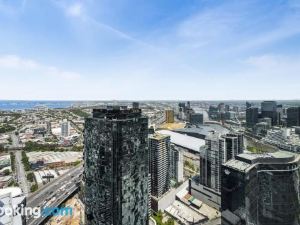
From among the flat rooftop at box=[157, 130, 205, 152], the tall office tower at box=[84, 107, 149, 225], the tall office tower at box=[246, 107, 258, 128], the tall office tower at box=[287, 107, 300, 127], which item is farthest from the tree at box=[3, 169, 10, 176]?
the tall office tower at box=[287, 107, 300, 127]

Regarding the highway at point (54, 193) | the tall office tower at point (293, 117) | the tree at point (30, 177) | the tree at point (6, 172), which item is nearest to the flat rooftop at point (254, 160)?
the highway at point (54, 193)

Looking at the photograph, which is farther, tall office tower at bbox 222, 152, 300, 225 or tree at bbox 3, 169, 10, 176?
tree at bbox 3, 169, 10, 176

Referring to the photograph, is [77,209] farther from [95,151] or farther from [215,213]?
[95,151]

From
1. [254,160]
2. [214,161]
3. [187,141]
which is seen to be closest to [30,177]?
[214,161]

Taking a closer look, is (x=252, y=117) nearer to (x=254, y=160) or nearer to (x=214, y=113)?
(x=214, y=113)

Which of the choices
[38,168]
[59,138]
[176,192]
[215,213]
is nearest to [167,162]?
A: [176,192]

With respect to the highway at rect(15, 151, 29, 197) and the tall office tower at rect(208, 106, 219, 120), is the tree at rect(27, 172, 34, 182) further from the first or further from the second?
the tall office tower at rect(208, 106, 219, 120)
